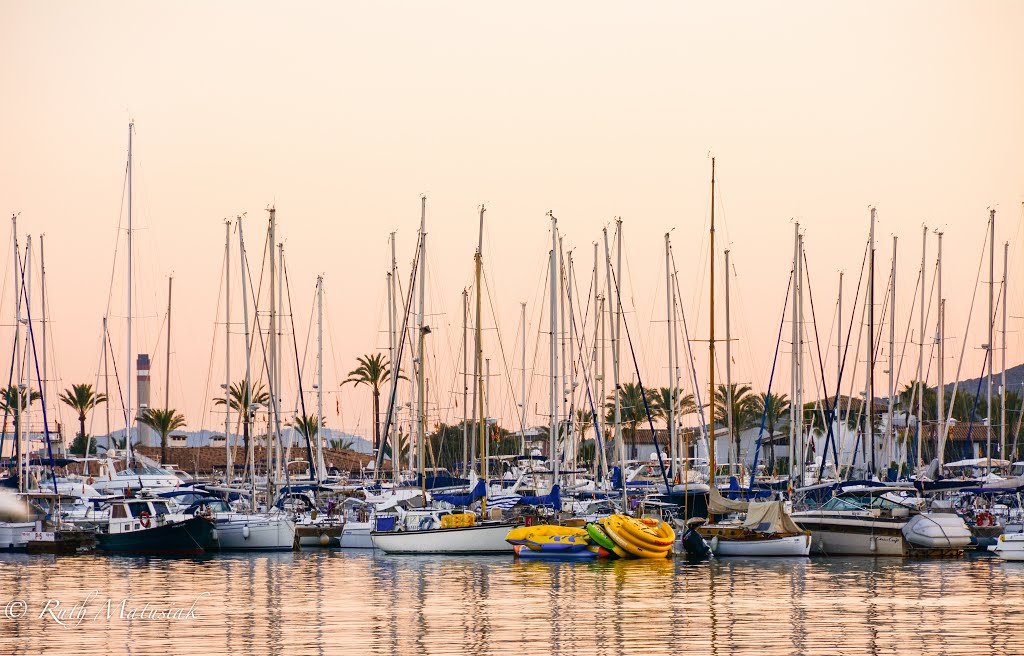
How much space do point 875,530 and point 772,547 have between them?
12.7 feet

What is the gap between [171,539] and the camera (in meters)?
51.8

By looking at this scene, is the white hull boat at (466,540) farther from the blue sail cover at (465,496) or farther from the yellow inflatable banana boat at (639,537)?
the yellow inflatable banana boat at (639,537)

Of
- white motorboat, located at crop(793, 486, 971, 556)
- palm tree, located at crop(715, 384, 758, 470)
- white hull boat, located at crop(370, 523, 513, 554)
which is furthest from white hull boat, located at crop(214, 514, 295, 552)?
palm tree, located at crop(715, 384, 758, 470)

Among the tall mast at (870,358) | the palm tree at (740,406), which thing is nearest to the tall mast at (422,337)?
the tall mast at (870,358)

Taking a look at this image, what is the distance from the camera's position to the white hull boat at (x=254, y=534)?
175 feet

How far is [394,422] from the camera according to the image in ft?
208

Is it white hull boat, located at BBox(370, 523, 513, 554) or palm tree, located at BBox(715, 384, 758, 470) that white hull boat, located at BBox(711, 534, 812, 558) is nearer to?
white hull boat, located at BBox(370, 523, 513, 554)

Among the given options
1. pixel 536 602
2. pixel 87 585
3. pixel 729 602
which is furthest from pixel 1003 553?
pixel 87 585

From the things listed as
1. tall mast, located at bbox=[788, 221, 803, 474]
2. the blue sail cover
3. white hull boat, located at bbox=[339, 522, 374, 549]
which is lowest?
white hull boat, located at bbox=[339, 522, 374, 549]

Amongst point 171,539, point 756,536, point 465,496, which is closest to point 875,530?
point 756,536

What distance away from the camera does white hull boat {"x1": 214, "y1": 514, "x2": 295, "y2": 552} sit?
53281mm

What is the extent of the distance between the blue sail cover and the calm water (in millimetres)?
6532

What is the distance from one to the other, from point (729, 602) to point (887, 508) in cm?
2042

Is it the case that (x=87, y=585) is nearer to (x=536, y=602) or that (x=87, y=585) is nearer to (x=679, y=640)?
(x=536, y=602)
